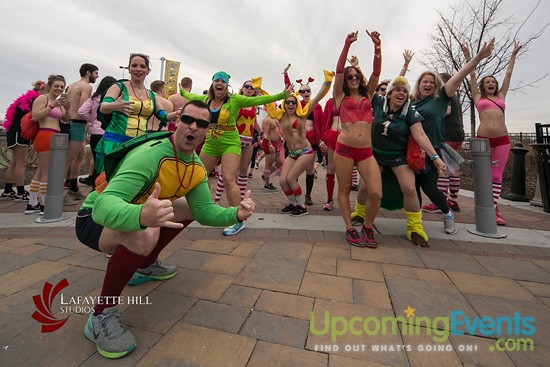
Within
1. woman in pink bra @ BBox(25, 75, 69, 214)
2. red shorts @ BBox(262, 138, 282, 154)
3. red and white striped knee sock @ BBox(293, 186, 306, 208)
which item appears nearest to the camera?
woman in pink bra @ BBox(25, 75, 69, 214)

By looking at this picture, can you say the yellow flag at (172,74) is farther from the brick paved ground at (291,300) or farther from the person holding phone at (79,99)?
the brick paved ground at (291,300)

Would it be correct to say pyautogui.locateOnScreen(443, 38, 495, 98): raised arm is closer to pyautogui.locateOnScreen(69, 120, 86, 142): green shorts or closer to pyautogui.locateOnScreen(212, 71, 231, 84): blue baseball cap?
pyautogui.locateOnScreen(212, 71, 231, 84): blue baseball cap

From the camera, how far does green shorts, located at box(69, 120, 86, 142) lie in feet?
14.9

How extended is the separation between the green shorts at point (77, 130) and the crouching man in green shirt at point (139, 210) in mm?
3698

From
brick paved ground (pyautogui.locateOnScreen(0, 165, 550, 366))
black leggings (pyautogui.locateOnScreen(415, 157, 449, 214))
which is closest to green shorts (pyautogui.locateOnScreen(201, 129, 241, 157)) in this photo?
brick paved ground (pyautogui.locateOnScreen(0, 165, 550, 366))

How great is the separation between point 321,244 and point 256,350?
1.72 meters

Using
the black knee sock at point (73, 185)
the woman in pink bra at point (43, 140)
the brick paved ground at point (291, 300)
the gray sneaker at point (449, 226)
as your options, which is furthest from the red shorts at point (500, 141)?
the black knee sock at point (73, 185)

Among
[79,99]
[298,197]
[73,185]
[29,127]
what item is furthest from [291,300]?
[73,185]

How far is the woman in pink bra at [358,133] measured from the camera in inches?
116

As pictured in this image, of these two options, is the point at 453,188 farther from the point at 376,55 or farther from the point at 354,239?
the point at 376,55

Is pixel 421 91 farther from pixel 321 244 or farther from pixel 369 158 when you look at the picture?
pixel 321 244

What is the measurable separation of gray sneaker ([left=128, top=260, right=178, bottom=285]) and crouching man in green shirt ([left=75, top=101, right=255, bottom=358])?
434 millimetres

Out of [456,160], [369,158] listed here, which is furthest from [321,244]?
[456,160]

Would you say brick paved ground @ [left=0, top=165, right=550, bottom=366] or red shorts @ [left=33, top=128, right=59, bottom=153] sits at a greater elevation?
red shorts @ [left=33, top=128, right=59, bottom=153]
